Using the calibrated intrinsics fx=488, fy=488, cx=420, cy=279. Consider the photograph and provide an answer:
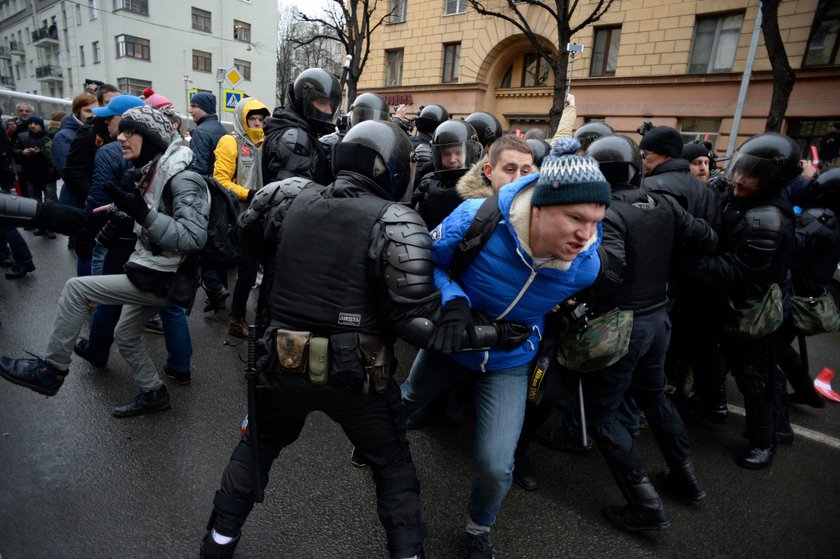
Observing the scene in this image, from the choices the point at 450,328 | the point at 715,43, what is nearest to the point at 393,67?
the point at 715,43

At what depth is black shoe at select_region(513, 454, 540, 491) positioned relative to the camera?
288cm

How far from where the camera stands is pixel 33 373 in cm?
277

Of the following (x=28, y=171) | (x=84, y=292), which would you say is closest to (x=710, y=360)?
(x=84, y=292)

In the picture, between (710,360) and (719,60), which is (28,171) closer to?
(710,360)

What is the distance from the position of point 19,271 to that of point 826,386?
28.3 ft

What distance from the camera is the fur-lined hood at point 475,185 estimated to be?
2830 millimetres

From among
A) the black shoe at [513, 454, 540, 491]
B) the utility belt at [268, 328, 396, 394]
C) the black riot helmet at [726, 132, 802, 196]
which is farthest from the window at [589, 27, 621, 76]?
the utility belt at [268, 328, 396, 394]

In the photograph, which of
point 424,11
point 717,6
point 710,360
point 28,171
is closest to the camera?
point 710,360

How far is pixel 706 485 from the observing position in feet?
9.93

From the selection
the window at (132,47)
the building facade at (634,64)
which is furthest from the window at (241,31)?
the building facade at (634,64)

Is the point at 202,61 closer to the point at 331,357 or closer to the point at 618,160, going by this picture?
the point at 618,160

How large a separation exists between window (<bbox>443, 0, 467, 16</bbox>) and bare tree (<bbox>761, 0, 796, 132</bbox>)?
519 inches

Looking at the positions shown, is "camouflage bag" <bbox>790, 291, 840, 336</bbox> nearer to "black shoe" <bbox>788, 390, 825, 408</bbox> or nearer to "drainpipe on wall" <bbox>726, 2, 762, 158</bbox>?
"black shoe" <bbox>788, 390, 825, 408</bbox>

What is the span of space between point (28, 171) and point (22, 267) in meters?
2.80
